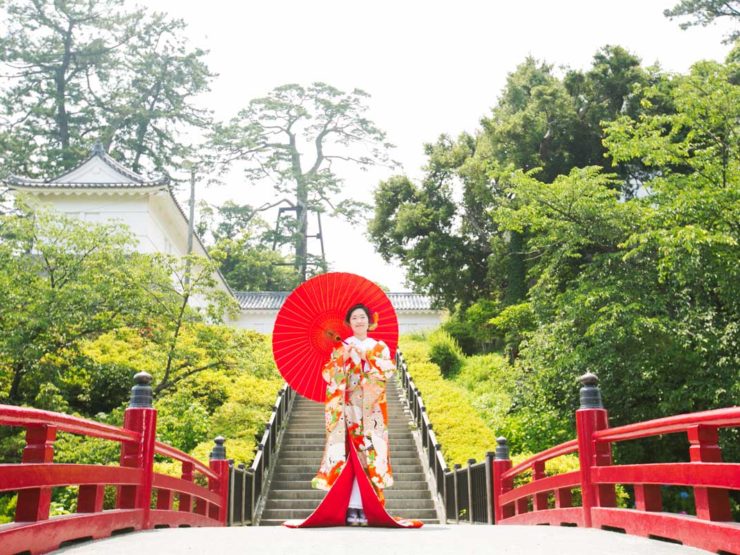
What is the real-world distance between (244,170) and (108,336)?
25293 mm

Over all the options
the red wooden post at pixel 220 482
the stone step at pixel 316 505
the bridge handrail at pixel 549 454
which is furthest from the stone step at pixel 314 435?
the bridge handrail at pixel 549 454

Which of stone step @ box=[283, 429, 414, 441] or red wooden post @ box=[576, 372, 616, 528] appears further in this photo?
stone step @ box=[283, 429, 414, 441]

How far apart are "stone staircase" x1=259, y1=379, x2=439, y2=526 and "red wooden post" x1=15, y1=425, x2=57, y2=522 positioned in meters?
10.1

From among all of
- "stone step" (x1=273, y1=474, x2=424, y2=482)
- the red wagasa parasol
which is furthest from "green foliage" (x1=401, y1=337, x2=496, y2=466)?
the red wagasa parasol

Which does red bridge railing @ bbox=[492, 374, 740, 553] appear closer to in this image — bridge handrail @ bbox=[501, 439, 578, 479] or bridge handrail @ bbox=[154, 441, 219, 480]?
bridge handrail @ bbox=[501, 439, 578, 479]

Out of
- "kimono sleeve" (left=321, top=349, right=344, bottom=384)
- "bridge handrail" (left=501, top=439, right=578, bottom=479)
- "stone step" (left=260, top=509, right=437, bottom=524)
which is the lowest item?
"stone step" (left=260, top=509, right=437, bottom=524)

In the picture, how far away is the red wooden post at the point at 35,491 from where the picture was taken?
460 centimetres

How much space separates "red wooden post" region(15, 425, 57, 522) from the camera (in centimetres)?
460

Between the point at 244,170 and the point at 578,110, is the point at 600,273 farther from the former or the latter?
the point at 244,170

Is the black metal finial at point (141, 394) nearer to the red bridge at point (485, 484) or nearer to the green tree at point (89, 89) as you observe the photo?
the red bridge at point (485, 484)

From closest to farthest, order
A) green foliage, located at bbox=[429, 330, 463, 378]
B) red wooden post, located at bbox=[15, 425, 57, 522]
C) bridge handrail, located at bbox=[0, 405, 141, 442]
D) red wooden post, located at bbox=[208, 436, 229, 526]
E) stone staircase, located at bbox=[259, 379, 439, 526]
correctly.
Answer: bridge handrail, located at bbox=[0, 405, 141, 442]
red wooden post, located at bbox=[15, 425, 57, 522]
red wooden post, located at bbox=[208, 436, 229, 526]
stone staircase, located at bbox=[259, 379, 439, 526]
green foliage, located at bbox=[429, 330, 463, 378]

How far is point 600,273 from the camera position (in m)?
15.5

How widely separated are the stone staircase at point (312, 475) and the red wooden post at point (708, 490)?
10075 mm

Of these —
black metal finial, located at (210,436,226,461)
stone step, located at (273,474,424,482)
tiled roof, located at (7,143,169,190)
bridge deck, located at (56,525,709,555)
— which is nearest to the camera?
bridge deck, located at (56,525,709,555)
